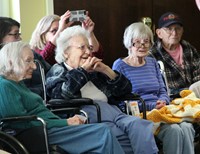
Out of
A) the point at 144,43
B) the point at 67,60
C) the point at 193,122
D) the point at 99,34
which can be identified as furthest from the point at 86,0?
the point at 193,122

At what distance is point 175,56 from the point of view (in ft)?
12.3

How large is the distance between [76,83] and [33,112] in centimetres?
35

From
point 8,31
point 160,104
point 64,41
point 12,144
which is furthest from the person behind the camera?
point 160,104

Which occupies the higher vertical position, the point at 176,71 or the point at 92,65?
the point at 92,65

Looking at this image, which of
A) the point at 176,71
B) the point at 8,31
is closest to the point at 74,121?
the point at 8,31

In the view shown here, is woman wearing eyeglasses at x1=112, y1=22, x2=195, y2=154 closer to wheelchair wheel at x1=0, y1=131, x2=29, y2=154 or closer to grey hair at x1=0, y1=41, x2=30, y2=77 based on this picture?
grey hair at x1=0, y1=41, x2=30, y2=77

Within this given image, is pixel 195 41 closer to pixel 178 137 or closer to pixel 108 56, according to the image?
pixel 108 56

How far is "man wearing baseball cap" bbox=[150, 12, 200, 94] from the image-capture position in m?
3.67

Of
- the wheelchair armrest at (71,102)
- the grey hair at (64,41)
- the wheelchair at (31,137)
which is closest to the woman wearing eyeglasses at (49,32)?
the grey hair at (64,41)

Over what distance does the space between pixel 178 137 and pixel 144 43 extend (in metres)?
0.85

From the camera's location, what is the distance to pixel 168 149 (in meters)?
2.70

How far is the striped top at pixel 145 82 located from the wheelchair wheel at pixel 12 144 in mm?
1264

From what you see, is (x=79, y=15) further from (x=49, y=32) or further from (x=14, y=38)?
(x=14, y=38)

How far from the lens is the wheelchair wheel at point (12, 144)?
6.60 feet
